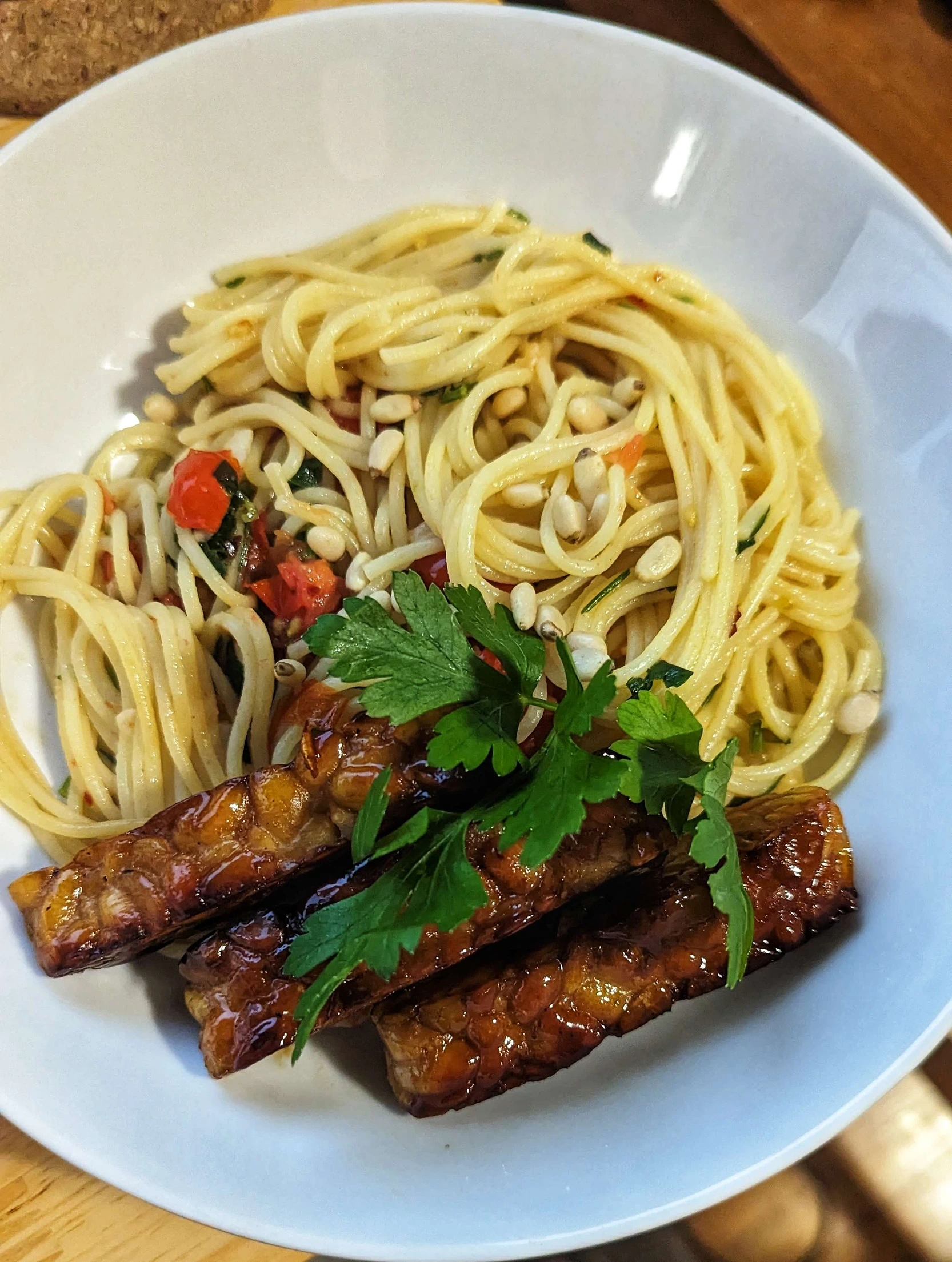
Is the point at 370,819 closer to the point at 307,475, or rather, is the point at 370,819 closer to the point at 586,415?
the point at 307,475

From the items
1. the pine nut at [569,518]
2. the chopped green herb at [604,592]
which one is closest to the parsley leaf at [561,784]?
the chopped green herb at [604,592]

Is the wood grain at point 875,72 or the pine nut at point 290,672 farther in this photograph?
the wood grain at point 875,72

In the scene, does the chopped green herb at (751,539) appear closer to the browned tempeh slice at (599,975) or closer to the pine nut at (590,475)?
the pine nut at (590,475)

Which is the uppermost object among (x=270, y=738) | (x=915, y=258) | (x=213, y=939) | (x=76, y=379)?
(x=915, y=258)

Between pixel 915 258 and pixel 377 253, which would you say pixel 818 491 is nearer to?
pixel 915 258

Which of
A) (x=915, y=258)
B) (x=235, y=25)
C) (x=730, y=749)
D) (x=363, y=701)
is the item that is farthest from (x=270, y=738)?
(x=235, y=25)

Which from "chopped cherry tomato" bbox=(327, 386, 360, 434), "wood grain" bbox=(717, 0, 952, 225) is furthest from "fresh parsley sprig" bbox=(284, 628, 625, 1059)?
"wood grain" bbox=(717, 0, 952, 225)

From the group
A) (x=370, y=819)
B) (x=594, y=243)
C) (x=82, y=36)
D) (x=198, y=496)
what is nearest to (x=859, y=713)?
(x=370, y=819)
